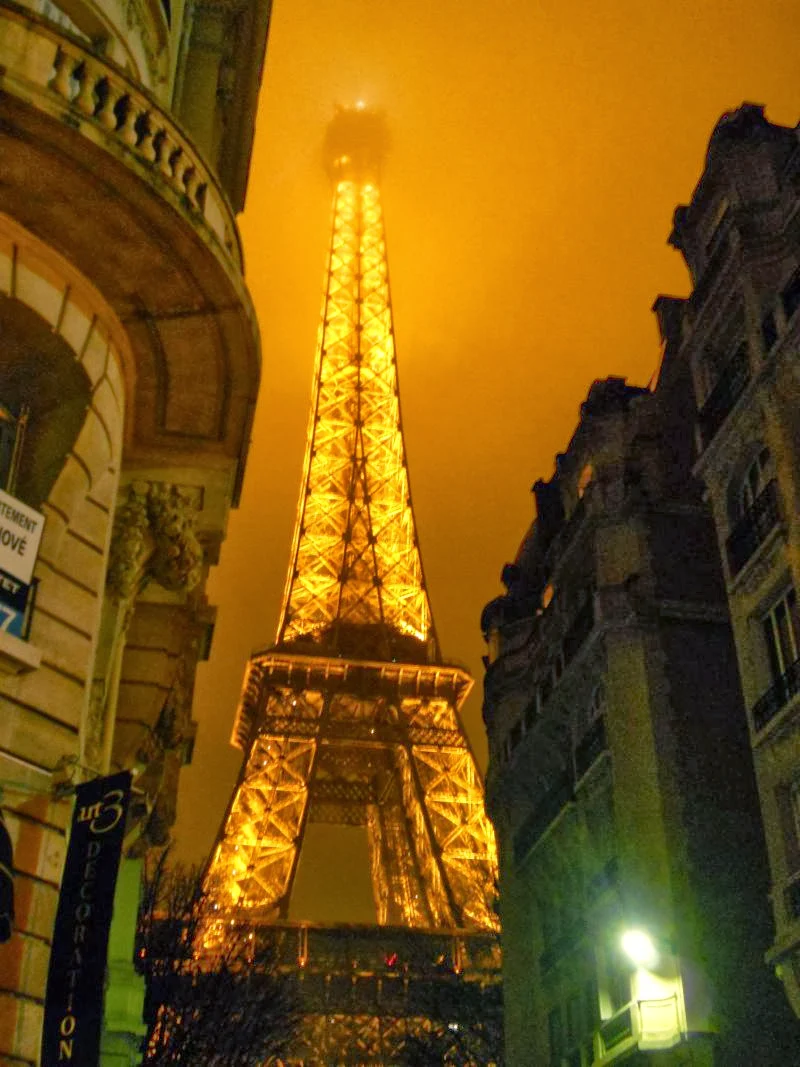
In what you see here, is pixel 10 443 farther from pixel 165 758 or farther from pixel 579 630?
pixel 579 630

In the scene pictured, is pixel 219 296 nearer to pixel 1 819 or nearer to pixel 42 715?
pixel 42 715

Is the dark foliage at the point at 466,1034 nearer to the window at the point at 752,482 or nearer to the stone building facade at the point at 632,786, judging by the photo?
the stone building facade at the point at 632,786

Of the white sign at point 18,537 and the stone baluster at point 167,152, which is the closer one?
the white sign at point 18,537

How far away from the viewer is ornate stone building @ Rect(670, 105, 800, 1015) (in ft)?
67.8

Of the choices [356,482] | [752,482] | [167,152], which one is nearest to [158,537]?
[167,152]

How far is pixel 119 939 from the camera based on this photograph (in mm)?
16625

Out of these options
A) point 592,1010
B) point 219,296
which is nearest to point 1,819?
point 219,296

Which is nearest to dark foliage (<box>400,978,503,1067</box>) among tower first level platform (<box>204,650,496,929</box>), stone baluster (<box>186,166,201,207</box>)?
tower first level platform (<box>204,650,496,929</box>)

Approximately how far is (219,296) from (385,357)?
79.4 meters

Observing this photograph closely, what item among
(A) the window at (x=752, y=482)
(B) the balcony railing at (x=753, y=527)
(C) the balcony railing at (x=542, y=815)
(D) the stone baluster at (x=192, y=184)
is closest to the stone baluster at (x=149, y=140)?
(D) the stone baluster at (x=192, y=184)

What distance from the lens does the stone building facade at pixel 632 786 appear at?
931 inches

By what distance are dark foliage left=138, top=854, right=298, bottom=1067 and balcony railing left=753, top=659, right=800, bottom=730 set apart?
15016 millimetres

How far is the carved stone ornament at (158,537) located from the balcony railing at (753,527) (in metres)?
11.6

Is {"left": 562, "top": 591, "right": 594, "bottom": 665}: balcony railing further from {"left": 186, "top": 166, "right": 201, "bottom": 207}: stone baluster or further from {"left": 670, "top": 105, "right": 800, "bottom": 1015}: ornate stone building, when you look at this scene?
{"left": 186, "top": 166, "right": 201, "bottom": 207}: stone baluster
